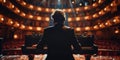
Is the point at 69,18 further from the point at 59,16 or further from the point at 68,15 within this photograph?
the point at 59,16

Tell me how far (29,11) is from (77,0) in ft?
42.5

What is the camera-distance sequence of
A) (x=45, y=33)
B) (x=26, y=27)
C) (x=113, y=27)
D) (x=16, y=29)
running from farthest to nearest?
(x=26, y=27) < (x=16, y=29) < (x=113, y=27) < (x=45, y=33)

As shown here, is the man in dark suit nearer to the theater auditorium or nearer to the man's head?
the man's head

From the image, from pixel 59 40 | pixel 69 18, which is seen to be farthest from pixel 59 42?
pixel 69 18

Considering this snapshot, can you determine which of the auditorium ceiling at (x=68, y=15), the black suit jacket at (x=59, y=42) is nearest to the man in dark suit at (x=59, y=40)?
the black suit jacket at (x=59, y=42)

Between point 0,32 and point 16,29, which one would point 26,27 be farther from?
point 0,32

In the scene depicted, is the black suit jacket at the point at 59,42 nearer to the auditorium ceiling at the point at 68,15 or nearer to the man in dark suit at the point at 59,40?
the man in dark suit at the point at 59,40

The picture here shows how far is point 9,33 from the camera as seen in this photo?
94.7 feet

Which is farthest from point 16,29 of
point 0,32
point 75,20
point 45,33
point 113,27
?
point 45,33

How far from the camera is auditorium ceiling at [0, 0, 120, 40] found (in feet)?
90.8

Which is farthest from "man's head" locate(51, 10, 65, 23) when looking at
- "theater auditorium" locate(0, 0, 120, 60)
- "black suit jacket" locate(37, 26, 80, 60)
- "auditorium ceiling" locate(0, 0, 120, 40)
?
"auditorium ceiling" locate(0, 0, 120, 40)

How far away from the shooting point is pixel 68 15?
43.2 metres

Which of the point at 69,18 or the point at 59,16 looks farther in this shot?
the point at 69,18

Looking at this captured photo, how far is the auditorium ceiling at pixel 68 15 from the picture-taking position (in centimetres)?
2767
